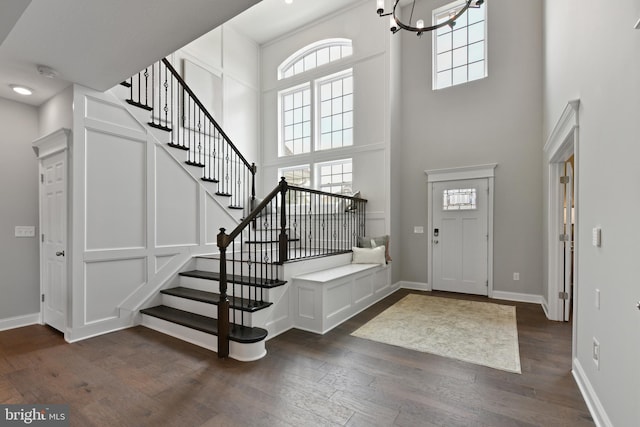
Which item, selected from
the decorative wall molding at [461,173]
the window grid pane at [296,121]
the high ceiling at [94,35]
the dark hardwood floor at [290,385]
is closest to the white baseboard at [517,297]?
the dark hardwood floor at [290,385]

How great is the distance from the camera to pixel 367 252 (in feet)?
16.3

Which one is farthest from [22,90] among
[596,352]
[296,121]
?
[596,352]

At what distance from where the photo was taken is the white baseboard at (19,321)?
356 cm

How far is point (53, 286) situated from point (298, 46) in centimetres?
630

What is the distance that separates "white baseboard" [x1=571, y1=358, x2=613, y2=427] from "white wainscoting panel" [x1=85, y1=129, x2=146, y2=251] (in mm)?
4546

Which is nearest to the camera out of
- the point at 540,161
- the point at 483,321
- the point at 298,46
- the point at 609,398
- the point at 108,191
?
the point at 609,398

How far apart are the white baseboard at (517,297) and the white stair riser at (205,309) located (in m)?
4.06

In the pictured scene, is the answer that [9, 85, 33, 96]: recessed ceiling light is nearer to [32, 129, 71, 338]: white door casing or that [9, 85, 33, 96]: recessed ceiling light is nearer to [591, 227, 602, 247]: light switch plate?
[32, 129, 71, 338]: white door casing

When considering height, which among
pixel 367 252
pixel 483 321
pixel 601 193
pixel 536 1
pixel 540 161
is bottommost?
pixel 483 321

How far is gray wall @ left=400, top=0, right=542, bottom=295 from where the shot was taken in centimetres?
478

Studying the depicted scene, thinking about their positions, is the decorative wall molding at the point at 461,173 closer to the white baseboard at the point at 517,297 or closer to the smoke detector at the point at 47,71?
the white baseboard at the point at 517,297

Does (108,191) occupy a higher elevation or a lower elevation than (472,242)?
higher

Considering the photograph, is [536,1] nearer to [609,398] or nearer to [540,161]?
[540,161]

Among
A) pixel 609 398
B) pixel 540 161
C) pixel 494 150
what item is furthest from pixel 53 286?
pixel 540 161
